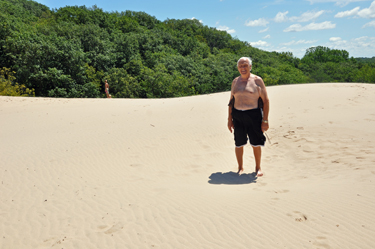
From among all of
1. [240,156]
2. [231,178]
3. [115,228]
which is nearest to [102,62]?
[240,156]

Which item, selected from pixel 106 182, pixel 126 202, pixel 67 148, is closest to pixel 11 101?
pixel 67 148

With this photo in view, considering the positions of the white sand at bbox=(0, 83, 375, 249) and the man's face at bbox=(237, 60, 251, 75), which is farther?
the man's face at bbox=(237, 60, 251, 75)

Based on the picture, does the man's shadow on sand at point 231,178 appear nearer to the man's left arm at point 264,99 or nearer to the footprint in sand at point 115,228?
the man's left arm at point 264,99

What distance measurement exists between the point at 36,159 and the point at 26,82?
25.1 m

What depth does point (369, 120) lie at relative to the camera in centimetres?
796

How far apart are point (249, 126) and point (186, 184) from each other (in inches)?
58.5

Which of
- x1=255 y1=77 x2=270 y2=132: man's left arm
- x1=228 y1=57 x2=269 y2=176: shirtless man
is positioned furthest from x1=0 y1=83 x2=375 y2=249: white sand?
x1=255 y1=77 x2=270 y2=132: man's left arm

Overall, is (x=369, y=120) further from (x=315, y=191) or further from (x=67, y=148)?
(x=67, y=148)

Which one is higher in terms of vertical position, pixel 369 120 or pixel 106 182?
pixel 369 120

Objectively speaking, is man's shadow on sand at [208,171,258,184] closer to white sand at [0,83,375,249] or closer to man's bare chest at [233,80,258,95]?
white sand at [0,83,375,249]

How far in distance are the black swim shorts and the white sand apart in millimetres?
698

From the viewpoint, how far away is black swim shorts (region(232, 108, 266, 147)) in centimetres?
460

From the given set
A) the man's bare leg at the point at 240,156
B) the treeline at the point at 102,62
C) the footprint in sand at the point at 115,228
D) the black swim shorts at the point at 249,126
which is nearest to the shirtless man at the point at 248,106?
the black swim shorts at the point at 249,126

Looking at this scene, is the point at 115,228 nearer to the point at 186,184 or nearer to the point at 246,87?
the point at 186,184
